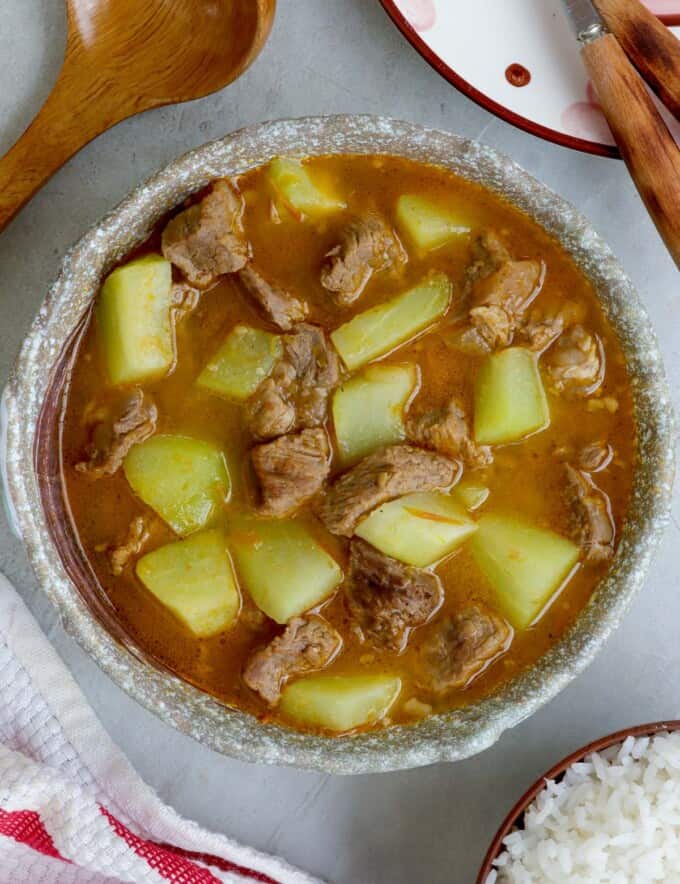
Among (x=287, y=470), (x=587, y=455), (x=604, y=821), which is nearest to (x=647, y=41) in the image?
(x=587, y=455)

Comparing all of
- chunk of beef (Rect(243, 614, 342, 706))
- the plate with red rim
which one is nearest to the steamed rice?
chunk of beef (Rect(243, 614, 342, 706))

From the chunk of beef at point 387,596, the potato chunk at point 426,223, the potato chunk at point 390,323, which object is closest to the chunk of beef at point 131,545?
the chunk of beef at point 387,596

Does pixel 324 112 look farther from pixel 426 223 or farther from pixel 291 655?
pixel 291 655

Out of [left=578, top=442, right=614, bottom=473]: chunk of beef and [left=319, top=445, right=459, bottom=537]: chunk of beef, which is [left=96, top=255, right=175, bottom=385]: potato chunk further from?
[left=578, top=442, right=614, bottom=473]: chunk of beef

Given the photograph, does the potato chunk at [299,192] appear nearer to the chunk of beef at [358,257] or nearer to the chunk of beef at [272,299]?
the chunk of beef at [358,257]

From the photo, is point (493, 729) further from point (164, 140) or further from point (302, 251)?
point (164, 140)

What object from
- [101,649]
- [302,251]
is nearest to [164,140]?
[302,251]
